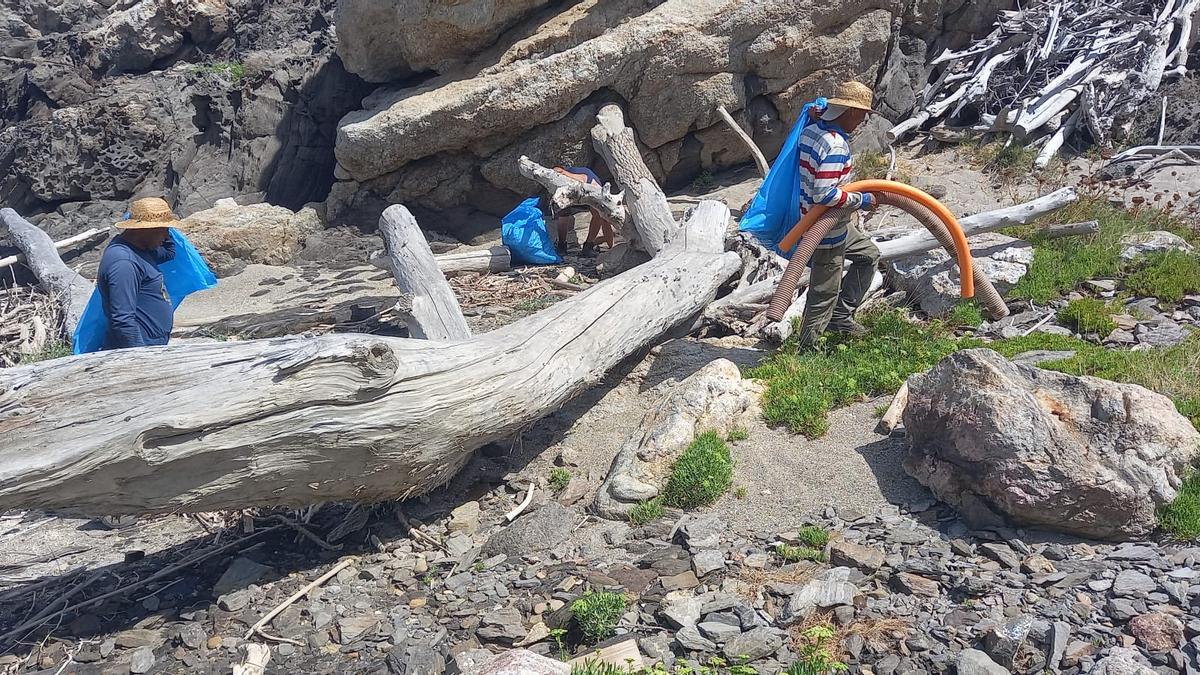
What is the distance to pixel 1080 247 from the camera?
7738 mm

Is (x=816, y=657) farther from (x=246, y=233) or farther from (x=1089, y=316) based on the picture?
(x=246, y=233)

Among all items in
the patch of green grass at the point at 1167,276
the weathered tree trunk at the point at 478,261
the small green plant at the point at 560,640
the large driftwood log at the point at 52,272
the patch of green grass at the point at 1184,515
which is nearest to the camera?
the small green plant at the point at 560,640

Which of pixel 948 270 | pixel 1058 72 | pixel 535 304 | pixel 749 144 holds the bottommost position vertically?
pixel 535 304

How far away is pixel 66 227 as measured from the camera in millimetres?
12609

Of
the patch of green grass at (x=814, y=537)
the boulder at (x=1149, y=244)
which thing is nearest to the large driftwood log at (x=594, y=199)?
the boulder at (x=1149, y=244)

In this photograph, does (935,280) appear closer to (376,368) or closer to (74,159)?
(376,368)

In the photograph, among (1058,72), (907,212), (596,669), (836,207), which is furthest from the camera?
(1058,72)

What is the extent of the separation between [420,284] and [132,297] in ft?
7.94

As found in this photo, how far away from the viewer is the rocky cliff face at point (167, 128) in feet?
42.1

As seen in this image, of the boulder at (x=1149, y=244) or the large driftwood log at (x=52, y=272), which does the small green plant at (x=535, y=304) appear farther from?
the boulder at (x=1149, y=244)

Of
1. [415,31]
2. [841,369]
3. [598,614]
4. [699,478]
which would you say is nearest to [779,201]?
[841,369]

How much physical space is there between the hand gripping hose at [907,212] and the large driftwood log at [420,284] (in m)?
2.23

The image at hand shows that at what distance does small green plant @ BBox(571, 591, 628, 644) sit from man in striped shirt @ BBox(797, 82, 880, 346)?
3044 millimetres

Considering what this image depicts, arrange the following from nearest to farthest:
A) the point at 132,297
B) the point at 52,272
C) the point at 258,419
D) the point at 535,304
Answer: the point at 258,419 → the point at 132,297 → the point at 535,304 → the point at 52,272
